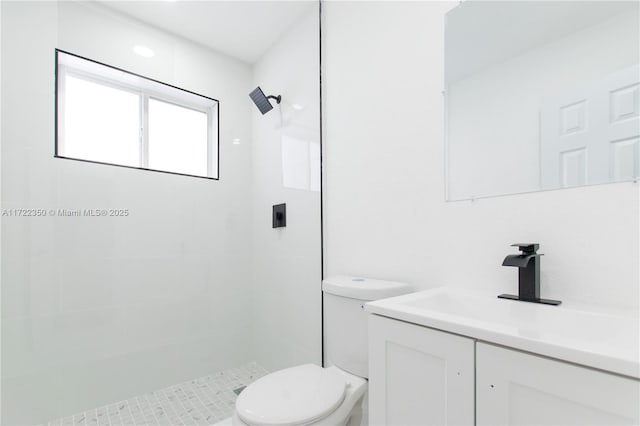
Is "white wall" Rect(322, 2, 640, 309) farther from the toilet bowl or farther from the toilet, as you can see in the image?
the toilet bowl

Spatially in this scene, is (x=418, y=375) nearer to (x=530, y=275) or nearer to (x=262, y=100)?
(x=530, y=275)

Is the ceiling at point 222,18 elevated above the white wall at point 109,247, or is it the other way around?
the ceiling at point 222,18

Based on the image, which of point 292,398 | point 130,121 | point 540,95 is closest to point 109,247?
point 130,121

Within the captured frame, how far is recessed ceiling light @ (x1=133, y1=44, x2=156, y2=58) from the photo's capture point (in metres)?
1.92

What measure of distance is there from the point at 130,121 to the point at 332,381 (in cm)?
187

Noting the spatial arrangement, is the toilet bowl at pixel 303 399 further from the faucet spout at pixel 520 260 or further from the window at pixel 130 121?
the window at pixel 130 121

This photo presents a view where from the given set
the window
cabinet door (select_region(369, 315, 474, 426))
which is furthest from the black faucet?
the window

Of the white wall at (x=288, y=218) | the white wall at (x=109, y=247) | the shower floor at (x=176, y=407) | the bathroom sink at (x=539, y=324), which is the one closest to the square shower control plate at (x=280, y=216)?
the white wall at (x=288, y=218)

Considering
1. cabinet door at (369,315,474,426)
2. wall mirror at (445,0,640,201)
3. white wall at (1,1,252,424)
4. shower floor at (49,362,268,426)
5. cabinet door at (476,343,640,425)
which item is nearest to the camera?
cabinet door at (476,343,640,425)

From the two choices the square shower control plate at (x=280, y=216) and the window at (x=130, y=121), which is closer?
the window at (x=130, y=121)

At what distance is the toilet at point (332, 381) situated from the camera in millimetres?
1029

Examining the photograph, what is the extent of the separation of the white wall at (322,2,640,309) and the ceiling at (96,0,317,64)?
0.32 metres

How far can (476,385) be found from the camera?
664 mm

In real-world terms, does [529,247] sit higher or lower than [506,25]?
lower
